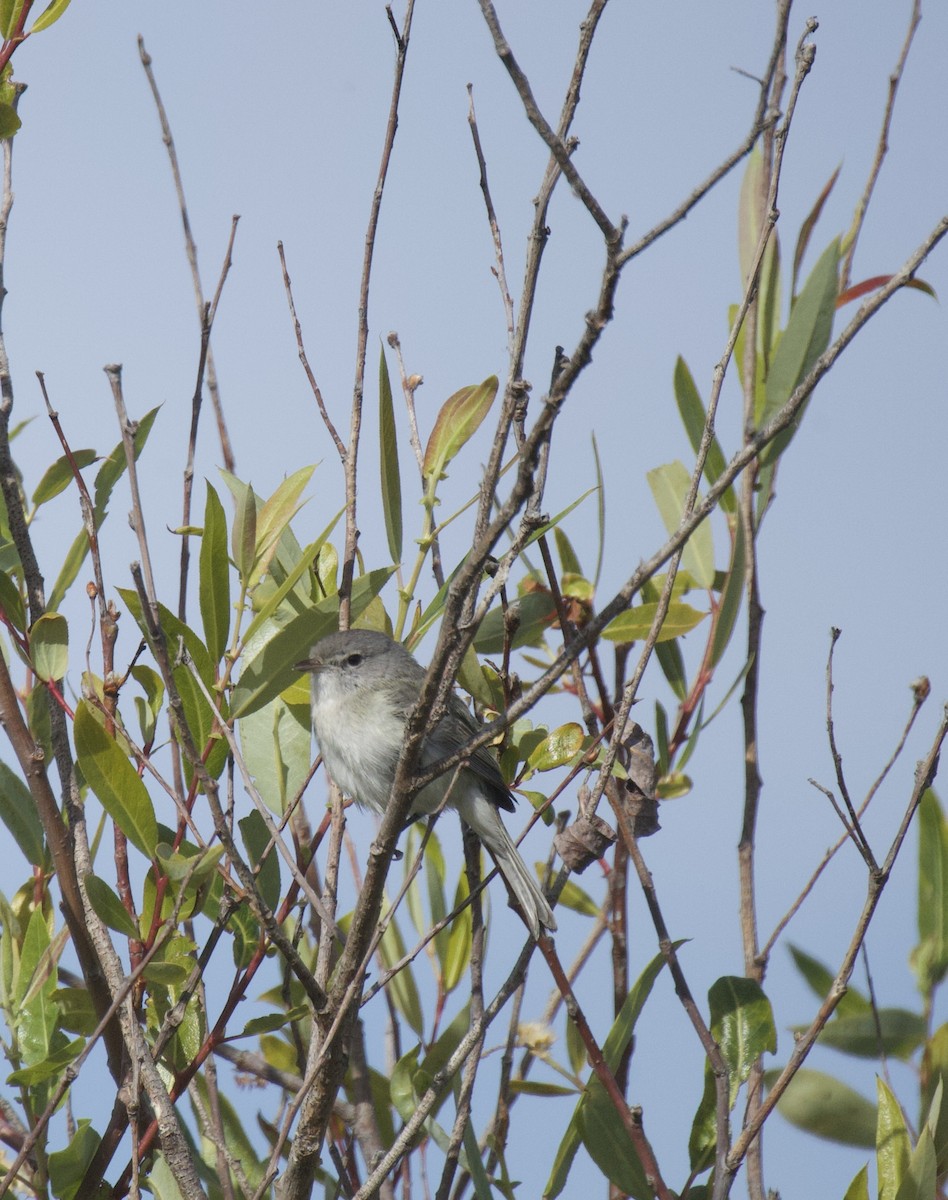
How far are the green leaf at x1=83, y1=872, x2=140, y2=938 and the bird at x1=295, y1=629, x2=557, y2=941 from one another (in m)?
1.11

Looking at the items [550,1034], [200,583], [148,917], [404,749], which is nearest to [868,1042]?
[550,1034]

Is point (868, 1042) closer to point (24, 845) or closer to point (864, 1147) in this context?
point (864, 1147)

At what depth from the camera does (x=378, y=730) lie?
3.72m

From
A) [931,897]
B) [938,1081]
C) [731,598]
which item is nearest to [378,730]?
[731,598]

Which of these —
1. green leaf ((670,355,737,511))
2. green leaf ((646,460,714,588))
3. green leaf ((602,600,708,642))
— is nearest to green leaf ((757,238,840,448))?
green leaf ((670,355,737,511))

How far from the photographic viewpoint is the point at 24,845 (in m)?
2.74

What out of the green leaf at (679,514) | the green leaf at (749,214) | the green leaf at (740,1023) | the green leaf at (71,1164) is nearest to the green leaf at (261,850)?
the green leaf at (71,1164)

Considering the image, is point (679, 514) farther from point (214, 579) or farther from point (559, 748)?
point (214, 579)

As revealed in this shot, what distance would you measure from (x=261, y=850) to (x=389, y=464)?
905 millimetres

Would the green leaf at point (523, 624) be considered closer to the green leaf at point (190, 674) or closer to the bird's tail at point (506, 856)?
the bird's tail at point (506, 856)

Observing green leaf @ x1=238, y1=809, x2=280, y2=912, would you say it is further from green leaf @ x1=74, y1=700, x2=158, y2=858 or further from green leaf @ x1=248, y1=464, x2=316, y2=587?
green leaf @ x1=248, y1=464, x2=316, y2=587

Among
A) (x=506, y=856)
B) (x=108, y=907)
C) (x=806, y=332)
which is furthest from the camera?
(x=506, y=856)

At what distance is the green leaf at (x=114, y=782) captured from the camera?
2139 millimetres

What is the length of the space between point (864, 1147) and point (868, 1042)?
212mm
